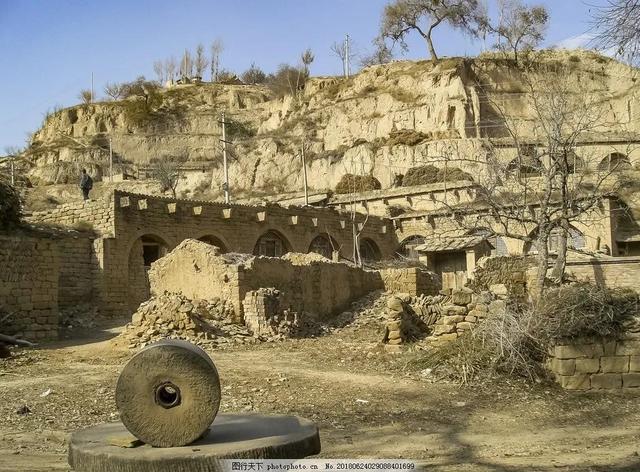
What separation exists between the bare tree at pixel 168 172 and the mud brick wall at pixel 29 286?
2828cm

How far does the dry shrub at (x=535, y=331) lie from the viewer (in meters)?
9.49

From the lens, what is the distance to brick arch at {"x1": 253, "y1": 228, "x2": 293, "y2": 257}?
28219mm

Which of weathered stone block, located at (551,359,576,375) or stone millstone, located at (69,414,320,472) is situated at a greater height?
stone millstone, located at (69,414,320,472)

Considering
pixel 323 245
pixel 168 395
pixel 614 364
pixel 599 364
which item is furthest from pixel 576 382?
pixel 323 245

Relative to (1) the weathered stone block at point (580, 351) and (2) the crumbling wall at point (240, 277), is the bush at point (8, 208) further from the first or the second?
(1) the weathered stone block at point (580, 351)

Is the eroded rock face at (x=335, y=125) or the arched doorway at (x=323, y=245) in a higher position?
the eroded rock face at (x=335, y=125)

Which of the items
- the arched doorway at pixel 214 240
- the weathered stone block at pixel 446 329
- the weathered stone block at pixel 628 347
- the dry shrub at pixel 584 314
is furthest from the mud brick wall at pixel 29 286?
the weathered stone block at pixel 628 347

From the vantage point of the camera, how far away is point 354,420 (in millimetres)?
7785

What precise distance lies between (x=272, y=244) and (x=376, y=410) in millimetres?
20892

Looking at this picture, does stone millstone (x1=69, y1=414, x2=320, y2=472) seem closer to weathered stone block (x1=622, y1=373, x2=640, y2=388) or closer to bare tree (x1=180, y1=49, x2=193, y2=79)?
weathered stone block (x1=622, y1=373, x2=640, y2=388)

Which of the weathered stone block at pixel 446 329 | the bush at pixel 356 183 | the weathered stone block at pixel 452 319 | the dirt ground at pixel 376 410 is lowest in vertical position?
the dirt ground at pixel 376 410

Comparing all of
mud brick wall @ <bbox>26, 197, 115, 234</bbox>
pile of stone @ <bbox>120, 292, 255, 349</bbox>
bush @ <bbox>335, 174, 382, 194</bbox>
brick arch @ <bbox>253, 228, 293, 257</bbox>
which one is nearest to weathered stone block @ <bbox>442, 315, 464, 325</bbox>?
pile of stone @ <bbox>120, 292, 255, 349</bbox>

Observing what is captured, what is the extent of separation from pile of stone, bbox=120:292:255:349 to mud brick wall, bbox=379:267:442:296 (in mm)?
6126

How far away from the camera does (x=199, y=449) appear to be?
4.55 m
